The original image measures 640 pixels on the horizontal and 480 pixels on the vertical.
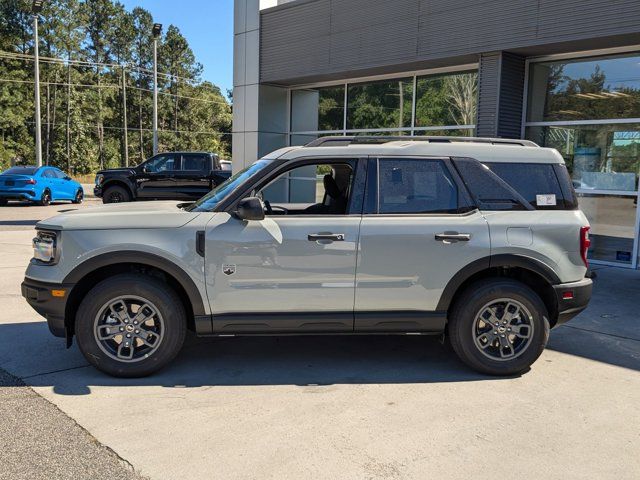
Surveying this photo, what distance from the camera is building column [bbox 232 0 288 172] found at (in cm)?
1498

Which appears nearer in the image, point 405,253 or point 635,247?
point 405,253

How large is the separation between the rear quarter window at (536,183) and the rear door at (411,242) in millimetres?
418

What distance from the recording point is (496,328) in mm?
4934

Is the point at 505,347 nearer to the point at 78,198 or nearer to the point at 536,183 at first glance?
the point at 536,183

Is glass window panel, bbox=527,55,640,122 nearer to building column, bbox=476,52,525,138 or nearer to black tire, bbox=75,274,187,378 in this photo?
building column, bbox=476,52,525,138

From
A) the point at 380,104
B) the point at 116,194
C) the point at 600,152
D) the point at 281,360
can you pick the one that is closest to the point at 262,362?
the point at 281,360

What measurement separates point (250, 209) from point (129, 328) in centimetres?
135

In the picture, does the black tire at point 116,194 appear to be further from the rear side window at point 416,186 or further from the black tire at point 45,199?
the rear side window at point 416,186

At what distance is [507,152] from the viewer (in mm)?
5051

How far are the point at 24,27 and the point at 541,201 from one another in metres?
65.4

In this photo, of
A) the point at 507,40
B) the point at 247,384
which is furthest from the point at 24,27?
the point at 247,384

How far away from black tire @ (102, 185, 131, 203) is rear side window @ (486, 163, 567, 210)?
15.1 m

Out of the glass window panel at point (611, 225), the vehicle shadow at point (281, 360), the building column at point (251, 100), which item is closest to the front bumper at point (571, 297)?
the vehicle shadow at point (281, 360)

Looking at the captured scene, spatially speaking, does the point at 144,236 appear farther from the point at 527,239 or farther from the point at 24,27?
the point at 24,27
